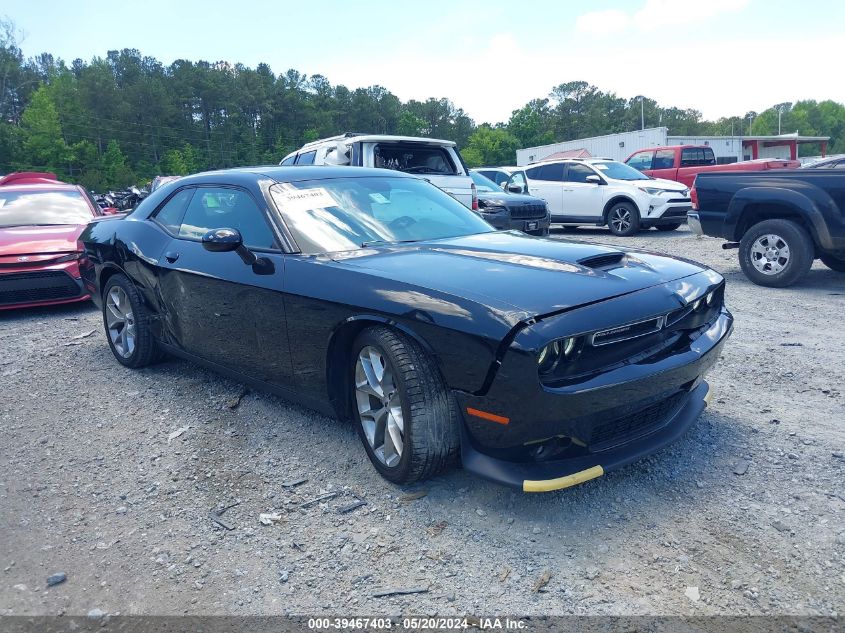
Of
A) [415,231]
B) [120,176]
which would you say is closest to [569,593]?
[415,231]

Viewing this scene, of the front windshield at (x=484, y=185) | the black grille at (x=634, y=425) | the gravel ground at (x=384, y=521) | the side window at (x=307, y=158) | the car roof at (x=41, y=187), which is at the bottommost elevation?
the gravel ground at (x=384, y=521)

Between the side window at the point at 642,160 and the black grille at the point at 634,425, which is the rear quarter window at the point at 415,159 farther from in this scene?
the side window at the point at 642,160

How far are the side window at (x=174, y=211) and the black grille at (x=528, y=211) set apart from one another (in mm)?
7051

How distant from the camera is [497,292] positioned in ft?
8.91

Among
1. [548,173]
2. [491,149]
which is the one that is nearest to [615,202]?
[548,173]

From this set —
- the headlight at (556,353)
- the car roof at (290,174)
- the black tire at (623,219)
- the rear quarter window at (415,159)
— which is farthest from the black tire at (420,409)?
the black tire at (623,219)

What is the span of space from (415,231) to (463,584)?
211 cm

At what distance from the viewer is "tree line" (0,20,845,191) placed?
2569 inches

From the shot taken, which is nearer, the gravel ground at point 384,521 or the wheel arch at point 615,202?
the gravel ground at point 384,521

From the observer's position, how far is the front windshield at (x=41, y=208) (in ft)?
26.1

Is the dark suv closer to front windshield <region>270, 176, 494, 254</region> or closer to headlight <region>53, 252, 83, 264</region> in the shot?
headlight <region>53, 252, 83, 264</region>

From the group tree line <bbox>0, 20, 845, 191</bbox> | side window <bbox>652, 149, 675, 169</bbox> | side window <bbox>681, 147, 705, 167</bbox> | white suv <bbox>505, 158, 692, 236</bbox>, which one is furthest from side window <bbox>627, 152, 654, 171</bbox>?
tree line <bbox>0, 20, 845, 191</bbox>

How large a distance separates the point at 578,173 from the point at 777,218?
6890mm

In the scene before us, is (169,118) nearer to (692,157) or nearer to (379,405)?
(692,157)
